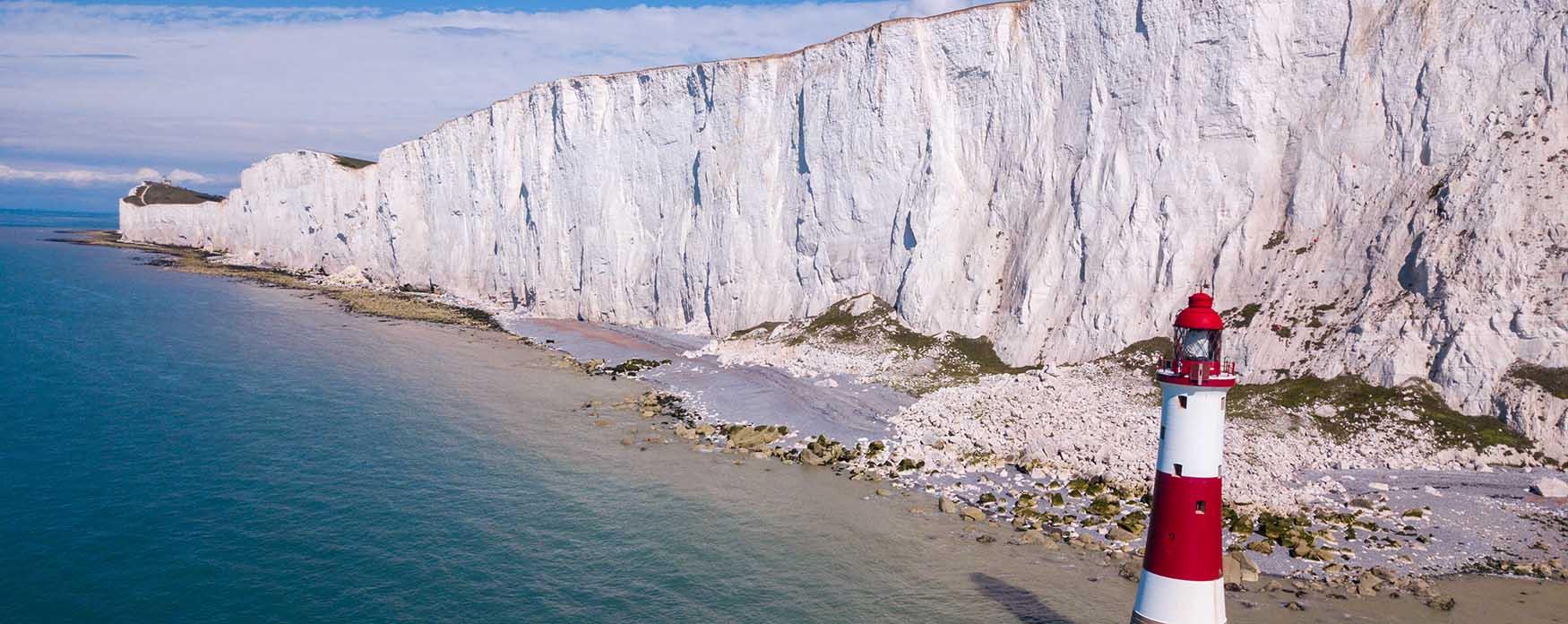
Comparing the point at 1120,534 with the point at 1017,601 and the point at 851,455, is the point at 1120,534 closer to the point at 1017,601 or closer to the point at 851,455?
the point at 1017,601

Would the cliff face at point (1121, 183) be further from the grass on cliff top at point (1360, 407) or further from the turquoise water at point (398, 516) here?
the turquoise water at point (398, 516)

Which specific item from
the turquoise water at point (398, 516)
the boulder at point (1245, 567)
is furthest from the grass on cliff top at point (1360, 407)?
the turquoise water at point (398, 516)

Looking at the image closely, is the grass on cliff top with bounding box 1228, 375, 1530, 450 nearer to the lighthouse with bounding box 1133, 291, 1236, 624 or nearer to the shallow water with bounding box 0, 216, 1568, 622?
the shallow water with bounding box 0, 216, 1568, 622

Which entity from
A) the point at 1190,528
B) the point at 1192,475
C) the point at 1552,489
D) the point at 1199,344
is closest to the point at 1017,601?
the point at 1190,528

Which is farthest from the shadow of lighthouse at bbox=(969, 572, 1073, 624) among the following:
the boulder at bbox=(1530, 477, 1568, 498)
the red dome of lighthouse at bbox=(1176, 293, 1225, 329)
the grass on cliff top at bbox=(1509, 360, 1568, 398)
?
the grass on cliff top at bbox=(1509, 360, 1568, 398)

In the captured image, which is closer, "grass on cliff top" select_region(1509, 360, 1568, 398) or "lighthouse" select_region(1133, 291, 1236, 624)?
"lighthouse" select_region(1133, 291, 1236, 624)

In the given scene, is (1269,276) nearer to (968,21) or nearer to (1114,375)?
(1114,375)
